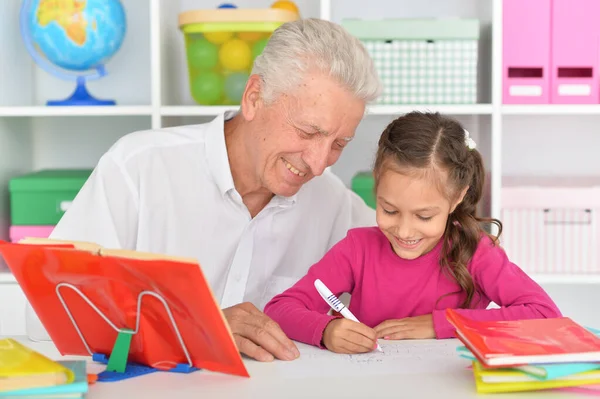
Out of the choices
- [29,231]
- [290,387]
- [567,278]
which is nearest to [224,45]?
[29,231]

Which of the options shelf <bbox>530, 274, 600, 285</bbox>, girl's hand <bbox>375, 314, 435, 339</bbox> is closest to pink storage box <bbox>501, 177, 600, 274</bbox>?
shelf <bbox>530, 274, 600, 285</bbox>

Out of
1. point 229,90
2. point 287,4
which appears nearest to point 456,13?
point 287,4

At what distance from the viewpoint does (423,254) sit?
161 cm

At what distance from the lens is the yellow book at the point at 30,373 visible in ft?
3.13

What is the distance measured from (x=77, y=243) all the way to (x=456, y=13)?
1974 mm

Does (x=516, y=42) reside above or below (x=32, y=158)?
above

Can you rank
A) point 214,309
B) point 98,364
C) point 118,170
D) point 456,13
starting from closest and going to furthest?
1. point 214,309
2. point 98,364
3. point 118,170
4. point 456,13

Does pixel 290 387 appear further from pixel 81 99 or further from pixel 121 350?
pixel 81 99

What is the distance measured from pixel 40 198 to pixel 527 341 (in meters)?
1.69

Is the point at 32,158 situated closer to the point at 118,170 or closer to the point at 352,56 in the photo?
the point at 118,170

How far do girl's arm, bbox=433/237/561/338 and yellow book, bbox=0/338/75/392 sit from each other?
62 cm

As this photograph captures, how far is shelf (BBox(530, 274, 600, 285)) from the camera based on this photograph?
2395 millimetres

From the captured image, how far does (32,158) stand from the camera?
2.78m

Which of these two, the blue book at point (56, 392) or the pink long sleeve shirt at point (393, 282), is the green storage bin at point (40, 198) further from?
the blue book at point (56, 392)
